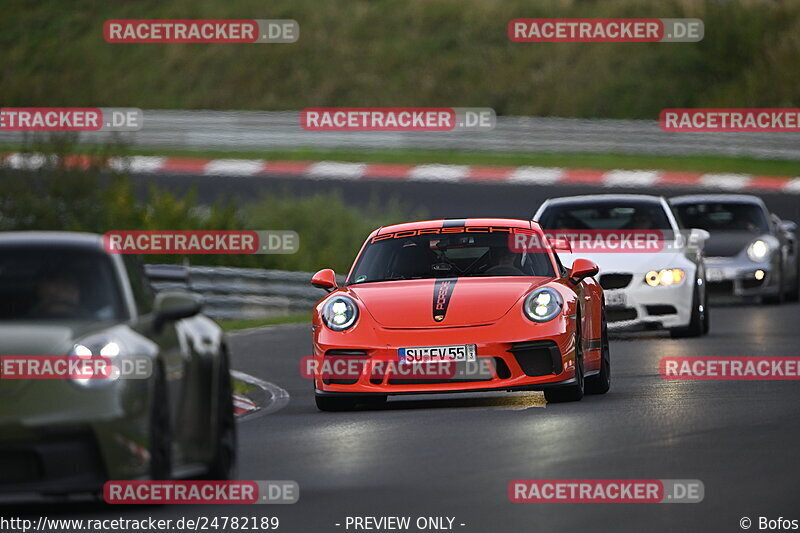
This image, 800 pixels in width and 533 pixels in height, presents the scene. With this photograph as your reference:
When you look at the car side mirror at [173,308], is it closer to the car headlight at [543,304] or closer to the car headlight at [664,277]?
the car headlight at [543,304]

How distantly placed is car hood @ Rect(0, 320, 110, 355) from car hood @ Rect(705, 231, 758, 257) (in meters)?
16.9

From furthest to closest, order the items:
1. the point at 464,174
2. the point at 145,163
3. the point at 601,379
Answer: the point at 145,163, the point at 464,174, the point at 601,379

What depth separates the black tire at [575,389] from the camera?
12930 mm

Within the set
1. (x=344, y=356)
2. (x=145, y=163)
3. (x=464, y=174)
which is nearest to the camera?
(x=344, y=356)

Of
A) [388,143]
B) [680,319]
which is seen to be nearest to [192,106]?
[388,143]

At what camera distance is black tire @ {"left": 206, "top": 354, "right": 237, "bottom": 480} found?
9047 millimetres

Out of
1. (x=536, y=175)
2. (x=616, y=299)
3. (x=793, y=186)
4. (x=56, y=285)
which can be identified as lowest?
(x=616, y=299)

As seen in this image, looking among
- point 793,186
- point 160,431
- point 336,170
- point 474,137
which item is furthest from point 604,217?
point 474,137

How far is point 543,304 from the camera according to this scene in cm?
1281

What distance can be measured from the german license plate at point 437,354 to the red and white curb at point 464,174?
24578 mm

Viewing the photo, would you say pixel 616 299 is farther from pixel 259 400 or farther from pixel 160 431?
pixel 160 431

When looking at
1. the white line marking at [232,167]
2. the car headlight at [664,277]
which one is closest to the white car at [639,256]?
the car headlight at [664,277]

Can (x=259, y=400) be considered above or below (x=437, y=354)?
below

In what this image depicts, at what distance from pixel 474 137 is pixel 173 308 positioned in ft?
111
